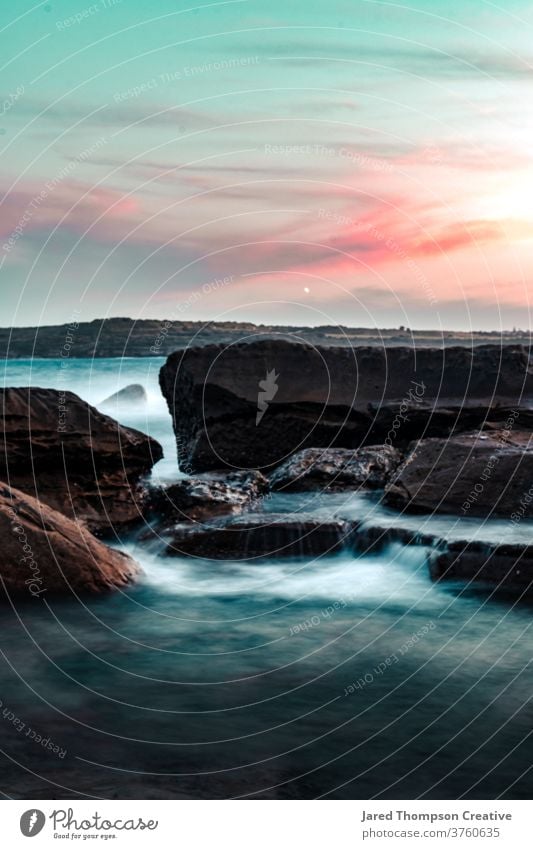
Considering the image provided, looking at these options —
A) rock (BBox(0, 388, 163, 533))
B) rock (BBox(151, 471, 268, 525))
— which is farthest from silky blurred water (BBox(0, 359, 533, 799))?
rock (BBox(0, 388, 163, 533))

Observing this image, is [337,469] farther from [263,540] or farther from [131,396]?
[131,396]

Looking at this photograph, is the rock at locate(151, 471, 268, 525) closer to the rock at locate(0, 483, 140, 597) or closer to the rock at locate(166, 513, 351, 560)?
the rock at locate(166, 513, 351, 560)

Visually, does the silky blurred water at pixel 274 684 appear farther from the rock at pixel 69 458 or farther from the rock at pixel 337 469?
the rock at pixel 337 469

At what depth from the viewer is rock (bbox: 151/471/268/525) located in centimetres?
1145

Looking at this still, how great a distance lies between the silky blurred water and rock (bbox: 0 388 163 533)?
154 centimetres

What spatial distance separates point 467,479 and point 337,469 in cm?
260

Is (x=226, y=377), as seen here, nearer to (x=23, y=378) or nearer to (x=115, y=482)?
(x=115, y=482)

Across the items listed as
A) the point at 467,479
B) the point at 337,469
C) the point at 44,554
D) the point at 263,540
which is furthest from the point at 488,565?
Answer: the point at 337,469

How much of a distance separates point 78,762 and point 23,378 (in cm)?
7050

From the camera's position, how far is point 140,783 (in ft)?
16.3

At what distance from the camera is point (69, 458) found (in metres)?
11.7

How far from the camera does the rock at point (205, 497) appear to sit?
1145 centimetres

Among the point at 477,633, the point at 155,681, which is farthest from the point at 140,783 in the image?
the point at 477,633

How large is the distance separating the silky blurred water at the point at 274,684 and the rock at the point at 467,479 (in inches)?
25.4
